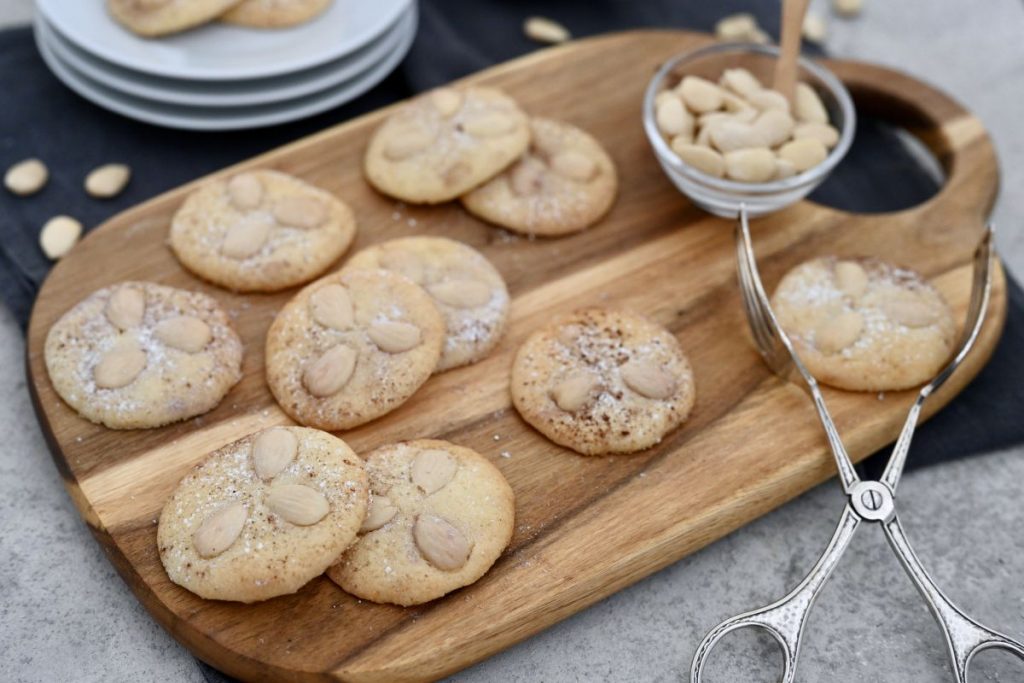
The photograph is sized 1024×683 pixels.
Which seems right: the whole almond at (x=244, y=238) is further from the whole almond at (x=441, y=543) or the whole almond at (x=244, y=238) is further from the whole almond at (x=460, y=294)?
the whole almond at (x=441, y=543)

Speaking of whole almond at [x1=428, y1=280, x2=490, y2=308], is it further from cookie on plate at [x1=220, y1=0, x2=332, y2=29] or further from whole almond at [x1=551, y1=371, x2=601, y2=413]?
cookie on plate at [x1=220, y1=0, x2=332, y2=29]

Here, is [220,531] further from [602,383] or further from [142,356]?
[602,383]

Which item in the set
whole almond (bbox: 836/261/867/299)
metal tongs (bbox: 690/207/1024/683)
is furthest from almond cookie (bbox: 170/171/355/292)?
whole almond (bbox: 836/261/867/299)

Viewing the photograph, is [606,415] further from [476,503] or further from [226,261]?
[226,261]

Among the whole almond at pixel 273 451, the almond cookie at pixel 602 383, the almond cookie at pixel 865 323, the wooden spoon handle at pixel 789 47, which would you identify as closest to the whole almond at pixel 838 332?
the almond cookie at pixel 865 323

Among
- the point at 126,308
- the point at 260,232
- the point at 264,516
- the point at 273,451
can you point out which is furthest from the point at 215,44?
the point at 264,516

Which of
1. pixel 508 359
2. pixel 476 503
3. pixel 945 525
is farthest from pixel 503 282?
pixel 945 525
